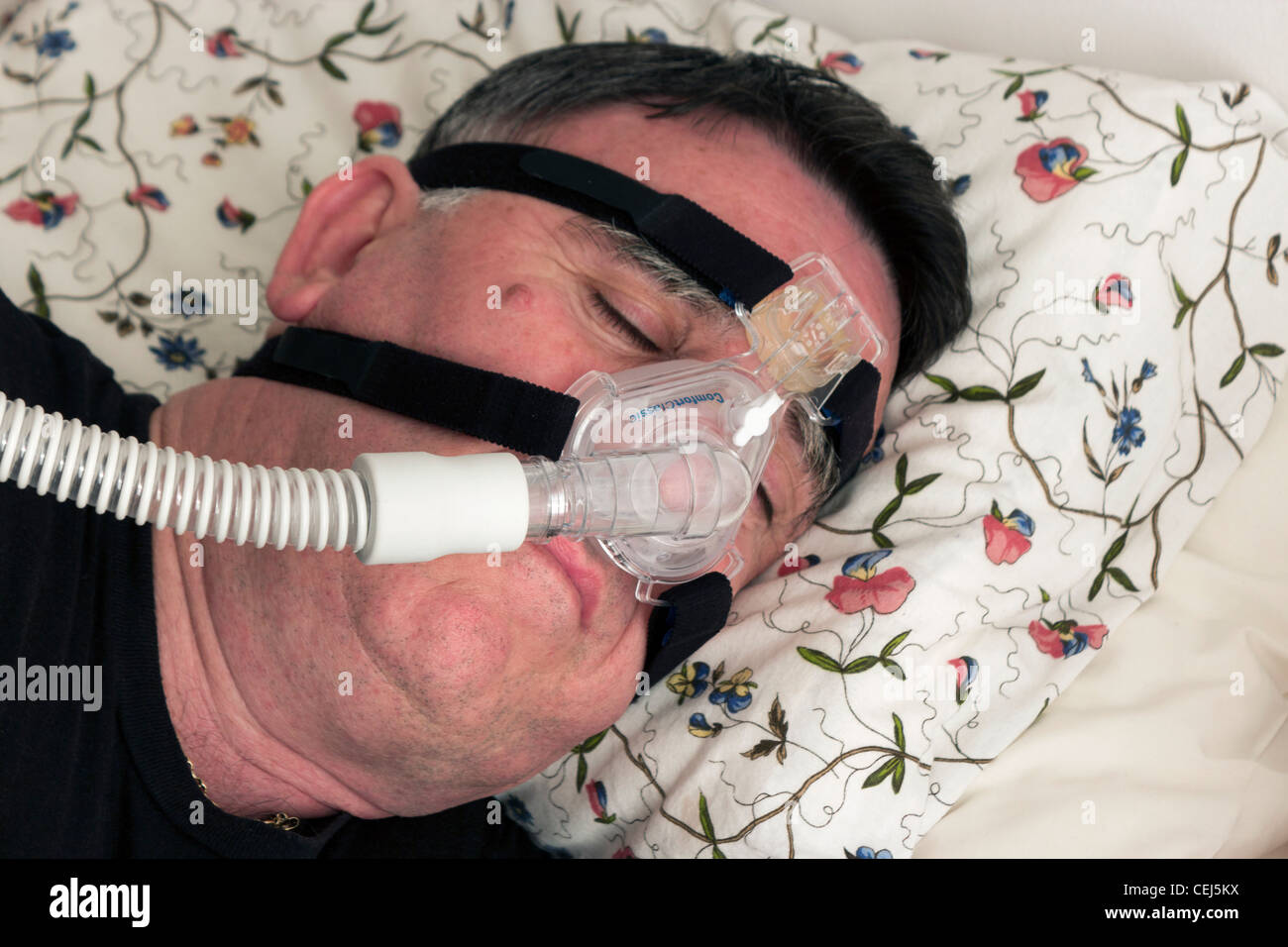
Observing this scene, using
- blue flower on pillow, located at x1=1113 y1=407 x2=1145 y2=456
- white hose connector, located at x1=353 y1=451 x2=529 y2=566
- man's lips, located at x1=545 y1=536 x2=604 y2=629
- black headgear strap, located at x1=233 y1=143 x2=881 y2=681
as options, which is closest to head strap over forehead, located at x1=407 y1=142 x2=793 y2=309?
black headgear strap, located at x1=233 y1=143 x2=881 y2=681

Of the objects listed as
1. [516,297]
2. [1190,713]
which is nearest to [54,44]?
[516,297]

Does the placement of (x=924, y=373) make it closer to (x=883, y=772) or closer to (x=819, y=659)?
(x=819, y=659)

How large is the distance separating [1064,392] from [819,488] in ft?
1.18

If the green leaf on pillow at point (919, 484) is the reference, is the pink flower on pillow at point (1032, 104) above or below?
above

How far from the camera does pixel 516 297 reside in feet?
3.95

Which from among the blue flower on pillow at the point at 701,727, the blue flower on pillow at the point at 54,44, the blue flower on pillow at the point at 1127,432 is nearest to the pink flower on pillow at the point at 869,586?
the blue flower on pillow at the point at 701,727

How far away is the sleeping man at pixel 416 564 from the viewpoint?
1147mm

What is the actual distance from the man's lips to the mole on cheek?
264 millimetres

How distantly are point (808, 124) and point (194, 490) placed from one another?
3.16 ft

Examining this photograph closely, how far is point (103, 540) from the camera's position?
1273mm

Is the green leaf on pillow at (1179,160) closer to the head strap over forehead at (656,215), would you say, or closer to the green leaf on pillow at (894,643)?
the head strap over forehead at (656,215)

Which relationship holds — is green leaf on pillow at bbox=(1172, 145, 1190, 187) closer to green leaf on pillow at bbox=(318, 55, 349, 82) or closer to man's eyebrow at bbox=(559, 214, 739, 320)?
man's eyebrow at bbox=(559, 214, 739, 320)

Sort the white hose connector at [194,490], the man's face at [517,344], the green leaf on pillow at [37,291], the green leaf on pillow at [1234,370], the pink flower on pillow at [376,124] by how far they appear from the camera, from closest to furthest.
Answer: the white hose connector at [194,490] → the man's face at [517,344] → the green leaf on pillow at [1234,370] → the green leaf on pillow at [37,291] → the pink flower on pillow at [376,124]

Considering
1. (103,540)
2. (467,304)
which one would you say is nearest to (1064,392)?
(467,304)
